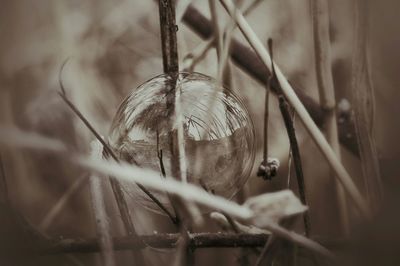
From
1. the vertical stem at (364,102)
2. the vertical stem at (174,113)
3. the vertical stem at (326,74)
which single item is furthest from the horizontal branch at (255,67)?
the vertical stem at (174,113)

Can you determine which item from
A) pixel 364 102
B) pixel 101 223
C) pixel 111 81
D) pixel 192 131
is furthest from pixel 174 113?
pixel 111 81

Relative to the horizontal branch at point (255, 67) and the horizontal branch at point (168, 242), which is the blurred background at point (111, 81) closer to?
the horizontal branch at point (255, 67)

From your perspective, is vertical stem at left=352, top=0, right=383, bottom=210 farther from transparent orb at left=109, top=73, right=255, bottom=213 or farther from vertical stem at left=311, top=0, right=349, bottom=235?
transparent orb at left=109, top=73, right=255, bottom=213

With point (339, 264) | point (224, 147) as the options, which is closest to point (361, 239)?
point (339, 264)

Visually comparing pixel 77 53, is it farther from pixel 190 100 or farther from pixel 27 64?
pixel 190 100

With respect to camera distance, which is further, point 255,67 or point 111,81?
point 111,81

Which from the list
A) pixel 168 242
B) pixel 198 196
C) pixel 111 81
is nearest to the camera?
pixel 198 196

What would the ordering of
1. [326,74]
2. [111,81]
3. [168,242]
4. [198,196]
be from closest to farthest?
[198,196] < [168,242] < [326,74] < [111,81]

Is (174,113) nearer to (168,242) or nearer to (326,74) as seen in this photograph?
(168,242)
